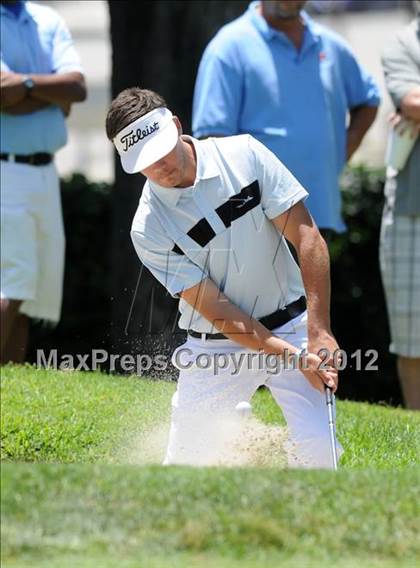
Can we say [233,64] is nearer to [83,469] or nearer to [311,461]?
[311,461]

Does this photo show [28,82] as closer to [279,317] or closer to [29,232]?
[29,232]

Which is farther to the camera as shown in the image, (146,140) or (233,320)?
(233,320)

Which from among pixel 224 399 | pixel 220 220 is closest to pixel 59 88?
pixel 220 220

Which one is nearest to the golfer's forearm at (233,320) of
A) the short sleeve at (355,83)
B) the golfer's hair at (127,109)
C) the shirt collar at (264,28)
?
the golfer's hair at (127,109)

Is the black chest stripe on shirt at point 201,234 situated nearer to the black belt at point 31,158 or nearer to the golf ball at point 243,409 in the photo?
the golf ball at point 243,409

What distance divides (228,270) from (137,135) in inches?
27.9

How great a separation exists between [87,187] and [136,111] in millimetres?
6315

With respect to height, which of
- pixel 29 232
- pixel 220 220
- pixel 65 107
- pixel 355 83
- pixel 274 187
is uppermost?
pixel 274 187

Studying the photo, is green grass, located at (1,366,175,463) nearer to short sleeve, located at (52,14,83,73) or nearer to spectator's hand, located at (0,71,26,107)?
spectator's hand, located at (0,71,26,107)

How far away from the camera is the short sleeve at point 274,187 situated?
19.5ft

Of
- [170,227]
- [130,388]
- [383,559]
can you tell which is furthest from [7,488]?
[130,388]

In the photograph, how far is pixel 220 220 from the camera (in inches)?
234

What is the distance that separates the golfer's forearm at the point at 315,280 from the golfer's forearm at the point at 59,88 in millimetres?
3380

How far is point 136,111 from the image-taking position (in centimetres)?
582
